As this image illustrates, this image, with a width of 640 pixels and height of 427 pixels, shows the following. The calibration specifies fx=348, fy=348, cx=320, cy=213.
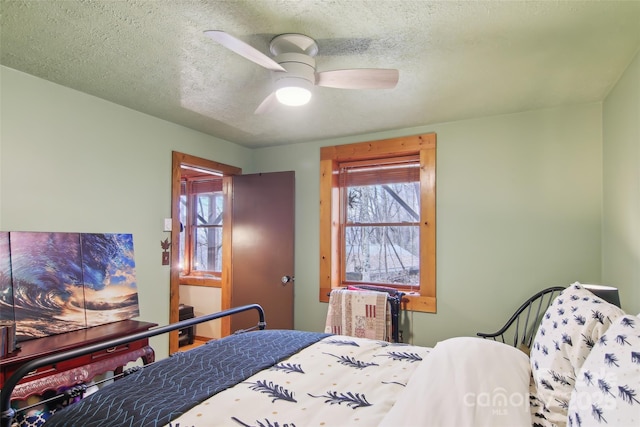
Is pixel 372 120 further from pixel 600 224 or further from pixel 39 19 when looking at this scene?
pixel 39 19

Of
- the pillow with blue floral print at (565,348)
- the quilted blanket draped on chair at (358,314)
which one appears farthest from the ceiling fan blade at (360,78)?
the quilted blanket draped on chair at (358,314)

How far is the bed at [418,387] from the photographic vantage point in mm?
1025

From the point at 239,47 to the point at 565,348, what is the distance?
1.78 m

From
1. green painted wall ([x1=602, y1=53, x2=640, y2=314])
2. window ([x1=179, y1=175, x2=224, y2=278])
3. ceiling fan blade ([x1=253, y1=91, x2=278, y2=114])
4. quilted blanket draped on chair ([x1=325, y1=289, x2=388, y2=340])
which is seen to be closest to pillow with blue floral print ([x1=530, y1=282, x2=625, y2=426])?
green painted wall ([x1=602, y1=53, x2=640, y2=314])

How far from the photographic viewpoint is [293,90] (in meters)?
1.86

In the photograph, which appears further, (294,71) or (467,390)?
(294,71)

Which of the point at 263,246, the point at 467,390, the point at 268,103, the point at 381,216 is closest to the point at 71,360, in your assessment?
the point at 268,103

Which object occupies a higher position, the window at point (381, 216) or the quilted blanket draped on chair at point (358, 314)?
the window at point (381, 216)

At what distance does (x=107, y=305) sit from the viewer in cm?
248

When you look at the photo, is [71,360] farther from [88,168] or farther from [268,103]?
[268,103]

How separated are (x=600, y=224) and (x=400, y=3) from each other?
232 cm

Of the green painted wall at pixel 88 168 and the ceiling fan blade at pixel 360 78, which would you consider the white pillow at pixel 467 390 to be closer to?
the ceiling fan blade at pixel 360 78

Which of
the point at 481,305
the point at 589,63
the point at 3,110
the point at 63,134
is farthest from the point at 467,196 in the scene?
the point at 3,110

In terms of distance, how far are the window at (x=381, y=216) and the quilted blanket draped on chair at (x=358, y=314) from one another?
33cm
